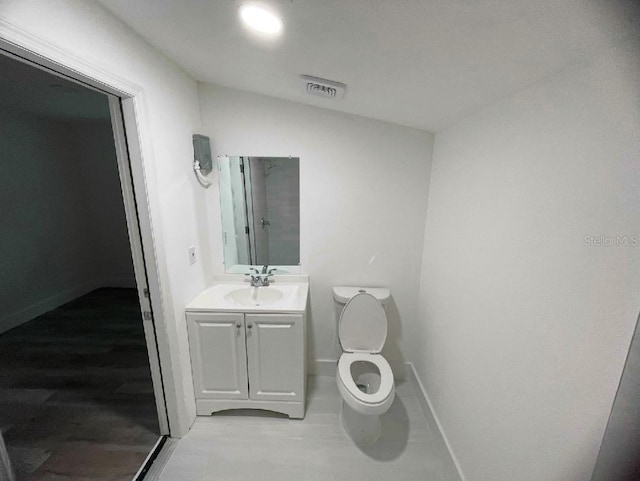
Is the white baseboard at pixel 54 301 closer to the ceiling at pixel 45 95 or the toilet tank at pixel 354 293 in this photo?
the ceiling at pixel 45 95

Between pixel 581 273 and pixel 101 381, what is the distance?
3056 millimetres

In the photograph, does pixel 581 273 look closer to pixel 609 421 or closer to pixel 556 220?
pixel 556 220

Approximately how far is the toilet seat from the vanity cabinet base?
431 millimetres

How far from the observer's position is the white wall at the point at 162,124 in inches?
33.1

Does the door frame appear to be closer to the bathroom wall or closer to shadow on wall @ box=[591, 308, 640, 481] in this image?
shadow on wall @ box=[591, 308, 640, 481]

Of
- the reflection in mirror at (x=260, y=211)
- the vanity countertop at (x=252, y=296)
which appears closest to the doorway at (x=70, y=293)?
the vanity countertop at (x=252, y=296)

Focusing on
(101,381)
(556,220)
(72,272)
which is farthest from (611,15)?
(72,272)

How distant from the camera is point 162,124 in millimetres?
1402

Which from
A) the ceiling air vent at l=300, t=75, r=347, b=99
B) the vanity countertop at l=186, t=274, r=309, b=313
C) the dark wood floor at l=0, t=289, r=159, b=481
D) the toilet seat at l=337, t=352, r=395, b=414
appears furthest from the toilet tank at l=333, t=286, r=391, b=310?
the dark wood floor at l=0, t=289, r=159, b=481

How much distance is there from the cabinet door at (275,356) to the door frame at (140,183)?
1.54 ft

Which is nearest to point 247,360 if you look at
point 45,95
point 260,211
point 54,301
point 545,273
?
point 260,211

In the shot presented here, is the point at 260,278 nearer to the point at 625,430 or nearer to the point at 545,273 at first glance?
the point at 545,273

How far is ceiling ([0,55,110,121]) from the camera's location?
1.74 metres

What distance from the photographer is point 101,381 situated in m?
2.04
